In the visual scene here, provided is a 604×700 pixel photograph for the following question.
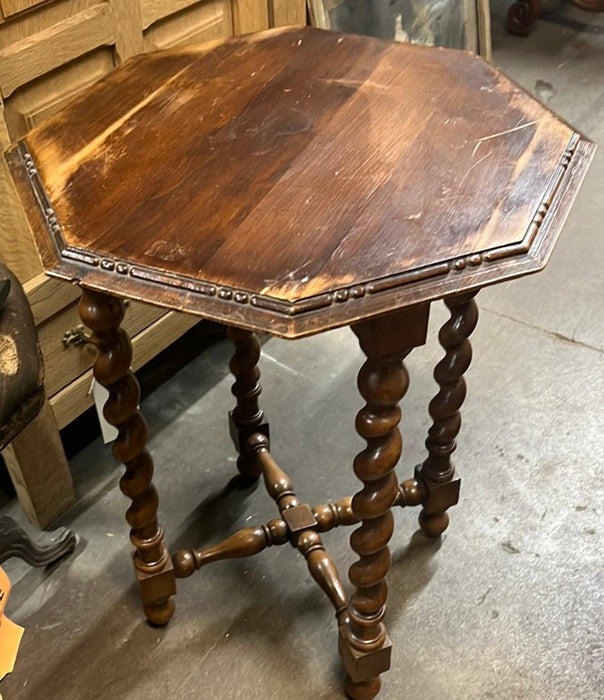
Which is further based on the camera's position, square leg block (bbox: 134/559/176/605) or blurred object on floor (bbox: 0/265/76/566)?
square leg block (bbox: 134/559/176/605)

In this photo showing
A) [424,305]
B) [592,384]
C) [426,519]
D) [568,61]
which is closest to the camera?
[424,305]

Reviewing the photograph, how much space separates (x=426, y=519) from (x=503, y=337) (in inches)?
24.6

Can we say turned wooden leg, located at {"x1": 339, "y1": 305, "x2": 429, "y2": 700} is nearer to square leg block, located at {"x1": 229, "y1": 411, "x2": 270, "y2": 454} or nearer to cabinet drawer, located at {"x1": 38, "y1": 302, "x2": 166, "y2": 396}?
square leg block, located at {"x1": 229, "y1": 411, "x2": 270, "y2": 454}

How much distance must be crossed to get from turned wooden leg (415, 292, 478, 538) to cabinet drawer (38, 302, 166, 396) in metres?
0.47

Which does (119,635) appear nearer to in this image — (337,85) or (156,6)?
(337,85)

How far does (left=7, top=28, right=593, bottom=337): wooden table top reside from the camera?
0.72m

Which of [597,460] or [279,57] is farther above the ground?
[279,57]

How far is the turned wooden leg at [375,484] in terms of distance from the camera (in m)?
0.79

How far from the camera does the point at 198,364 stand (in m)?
1.71

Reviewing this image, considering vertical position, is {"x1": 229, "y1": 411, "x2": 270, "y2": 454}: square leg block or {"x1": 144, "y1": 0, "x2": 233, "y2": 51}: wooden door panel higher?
{"x1": 144, "y1": 0, "x2": 233, "y2": 51}: wooden door panel

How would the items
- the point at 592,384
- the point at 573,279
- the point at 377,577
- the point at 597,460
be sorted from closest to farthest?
the point at 377,577, the point at 597,460, the point at 592,384, the point at 573,279

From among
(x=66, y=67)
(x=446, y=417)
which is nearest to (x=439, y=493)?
(x=446, y=417)

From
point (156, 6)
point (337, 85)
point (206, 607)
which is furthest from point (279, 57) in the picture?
point (206, 607)

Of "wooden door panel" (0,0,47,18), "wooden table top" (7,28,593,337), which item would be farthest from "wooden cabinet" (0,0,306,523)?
"wooden table top" (7,28,593,337)
